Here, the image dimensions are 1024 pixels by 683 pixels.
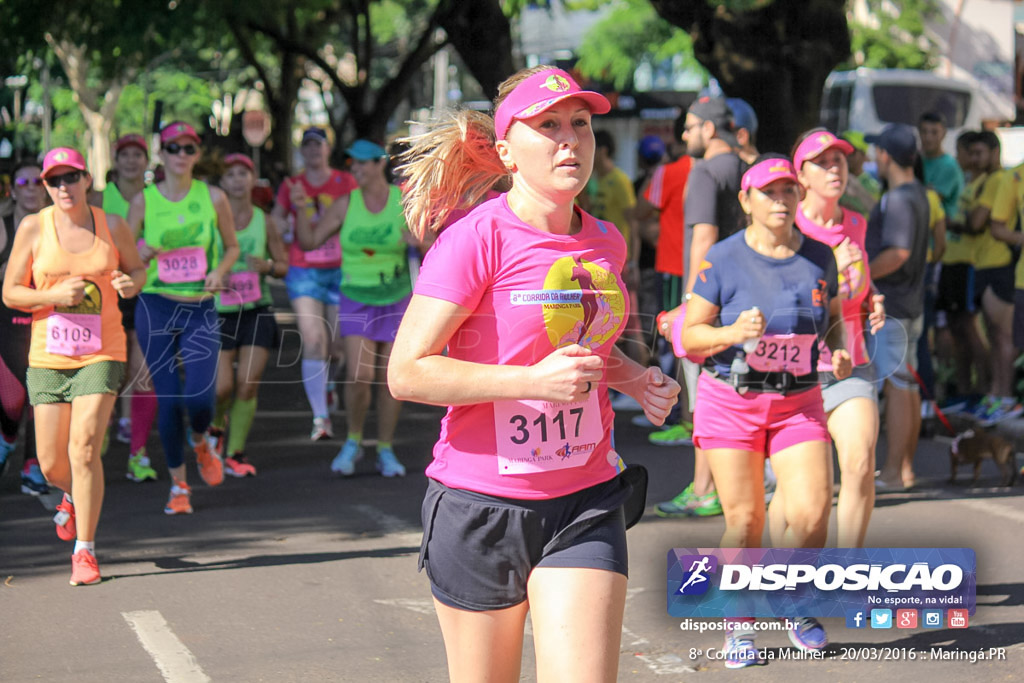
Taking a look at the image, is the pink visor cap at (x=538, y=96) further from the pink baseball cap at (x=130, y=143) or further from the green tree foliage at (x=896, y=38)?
the green tree foliage at (x=896, y=38)

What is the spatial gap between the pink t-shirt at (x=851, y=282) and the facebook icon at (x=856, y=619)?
0.98 metres

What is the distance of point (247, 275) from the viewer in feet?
29.5

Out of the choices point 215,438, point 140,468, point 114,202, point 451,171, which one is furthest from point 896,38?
point 451,171

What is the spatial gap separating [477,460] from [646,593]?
290 centimetres

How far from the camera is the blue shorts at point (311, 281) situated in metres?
10.1

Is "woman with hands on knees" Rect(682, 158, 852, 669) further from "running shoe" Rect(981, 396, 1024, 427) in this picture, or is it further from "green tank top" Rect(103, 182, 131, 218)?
"running shoe" Rect(981, 396, 1024, 427)

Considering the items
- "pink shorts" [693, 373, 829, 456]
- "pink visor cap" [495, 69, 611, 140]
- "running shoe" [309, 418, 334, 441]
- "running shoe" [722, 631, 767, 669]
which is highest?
"pink visor cap" [495, 69, 611, 140]

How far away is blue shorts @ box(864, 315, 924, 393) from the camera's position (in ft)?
25.7

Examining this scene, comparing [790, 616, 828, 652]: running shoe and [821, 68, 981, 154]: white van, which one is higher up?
[821, 68, 981, 154]: white van

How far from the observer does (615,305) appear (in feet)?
11.2

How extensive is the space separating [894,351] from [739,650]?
3540mm

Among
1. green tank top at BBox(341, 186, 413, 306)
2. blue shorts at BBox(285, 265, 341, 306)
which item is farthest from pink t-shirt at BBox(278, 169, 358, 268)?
green tank top at BBox(341, 186, 413, 306)

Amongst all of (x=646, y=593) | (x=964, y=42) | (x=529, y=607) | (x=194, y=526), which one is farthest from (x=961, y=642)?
(x=964, y=42)

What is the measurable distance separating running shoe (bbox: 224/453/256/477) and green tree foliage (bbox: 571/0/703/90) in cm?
3331
